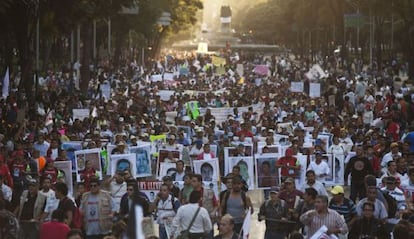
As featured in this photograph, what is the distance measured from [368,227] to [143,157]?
9.31 metres

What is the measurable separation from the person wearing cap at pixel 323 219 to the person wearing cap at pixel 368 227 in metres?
0.28

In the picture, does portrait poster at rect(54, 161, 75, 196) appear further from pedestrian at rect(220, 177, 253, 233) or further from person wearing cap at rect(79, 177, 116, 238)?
pedestrian at rect(220, 177, 253, 233)

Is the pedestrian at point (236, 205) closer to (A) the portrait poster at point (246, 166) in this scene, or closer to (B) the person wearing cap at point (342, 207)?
(B) the person wearing cap at point (342, 207)

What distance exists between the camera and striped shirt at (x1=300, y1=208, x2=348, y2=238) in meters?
12.2

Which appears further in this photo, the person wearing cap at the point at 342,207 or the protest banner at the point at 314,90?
the protest banner at the point at 314,90

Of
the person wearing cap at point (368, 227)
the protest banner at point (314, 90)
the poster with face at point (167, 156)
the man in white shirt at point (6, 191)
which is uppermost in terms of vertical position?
the protest banner at point (314, 90)

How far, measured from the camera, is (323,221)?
12.4 m

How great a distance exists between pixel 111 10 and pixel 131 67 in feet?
100

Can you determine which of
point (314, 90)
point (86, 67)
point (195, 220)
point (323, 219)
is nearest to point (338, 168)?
point (323, 219)

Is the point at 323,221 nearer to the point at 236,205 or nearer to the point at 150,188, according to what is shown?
the point at 236,205

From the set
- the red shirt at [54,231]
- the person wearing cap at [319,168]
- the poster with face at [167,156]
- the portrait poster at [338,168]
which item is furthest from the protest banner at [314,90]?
the red shirt at [54,231]

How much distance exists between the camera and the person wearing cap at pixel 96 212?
1354cm

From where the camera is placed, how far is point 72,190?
762 inches

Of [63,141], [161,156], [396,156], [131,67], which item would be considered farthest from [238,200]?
[131,67]
